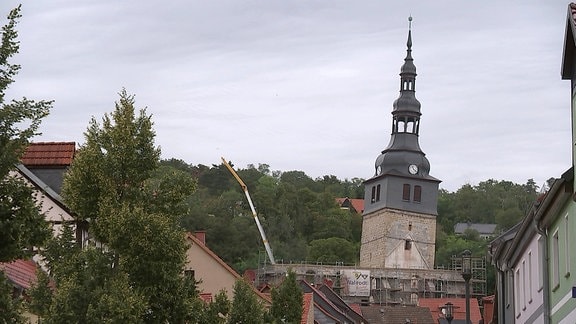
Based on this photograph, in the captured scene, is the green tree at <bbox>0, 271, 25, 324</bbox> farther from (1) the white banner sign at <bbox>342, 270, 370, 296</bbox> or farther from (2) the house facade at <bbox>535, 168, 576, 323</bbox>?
(1) the white banner sign at <bbox>342, 270, 370, 296</bbox>

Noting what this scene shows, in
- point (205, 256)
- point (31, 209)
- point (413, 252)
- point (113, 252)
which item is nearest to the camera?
point (31, 209)

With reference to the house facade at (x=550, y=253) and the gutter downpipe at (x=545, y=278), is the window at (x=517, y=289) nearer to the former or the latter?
the house facade at (x=550, y=253)

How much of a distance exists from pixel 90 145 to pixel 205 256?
74.4 feet

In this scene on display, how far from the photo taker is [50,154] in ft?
102

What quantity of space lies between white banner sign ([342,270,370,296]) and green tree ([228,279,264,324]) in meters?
124

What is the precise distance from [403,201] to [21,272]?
141214mm

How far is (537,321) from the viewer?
2889 cm

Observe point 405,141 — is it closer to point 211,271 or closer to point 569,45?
point 211,271

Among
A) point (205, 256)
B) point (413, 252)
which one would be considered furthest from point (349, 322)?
point (413, 252)

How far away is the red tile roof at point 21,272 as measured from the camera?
86.7ft

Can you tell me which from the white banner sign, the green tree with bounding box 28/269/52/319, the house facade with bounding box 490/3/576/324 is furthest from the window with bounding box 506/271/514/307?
the white banner sign

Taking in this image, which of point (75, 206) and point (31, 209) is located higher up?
point (75, 206)

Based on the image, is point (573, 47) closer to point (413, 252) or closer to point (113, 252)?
point (113, 252)

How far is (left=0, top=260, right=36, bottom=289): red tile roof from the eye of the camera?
86.7ft
